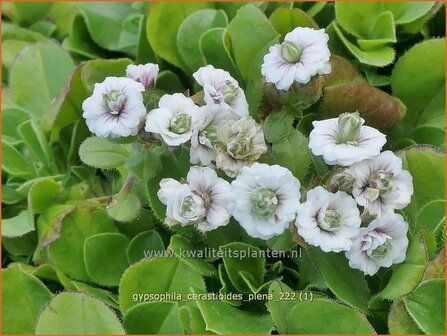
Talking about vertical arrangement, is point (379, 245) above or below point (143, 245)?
above

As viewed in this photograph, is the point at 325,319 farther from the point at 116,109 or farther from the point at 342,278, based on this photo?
the point at 116,109

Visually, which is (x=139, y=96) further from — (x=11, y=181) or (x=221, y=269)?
(x=11, y=181)

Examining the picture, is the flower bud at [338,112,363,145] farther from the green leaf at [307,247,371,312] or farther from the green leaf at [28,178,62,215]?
the green leaf at [28,178,62,215]

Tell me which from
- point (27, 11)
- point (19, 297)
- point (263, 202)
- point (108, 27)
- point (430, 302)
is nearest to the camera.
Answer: point (263, 202)

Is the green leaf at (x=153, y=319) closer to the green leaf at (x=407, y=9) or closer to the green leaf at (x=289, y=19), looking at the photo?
the green leaf at (x=289, y=19)

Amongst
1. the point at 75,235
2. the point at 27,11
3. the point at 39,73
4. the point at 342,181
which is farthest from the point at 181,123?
the point at 27,11

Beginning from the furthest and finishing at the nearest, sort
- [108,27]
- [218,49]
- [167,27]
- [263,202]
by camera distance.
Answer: [108,27] → [167,27] → [218,49] → [263,202]

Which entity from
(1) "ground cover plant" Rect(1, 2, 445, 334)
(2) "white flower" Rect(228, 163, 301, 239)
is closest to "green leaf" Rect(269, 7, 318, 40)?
(1) "ground cover plant" Rect(1, 2, 445, 334)
